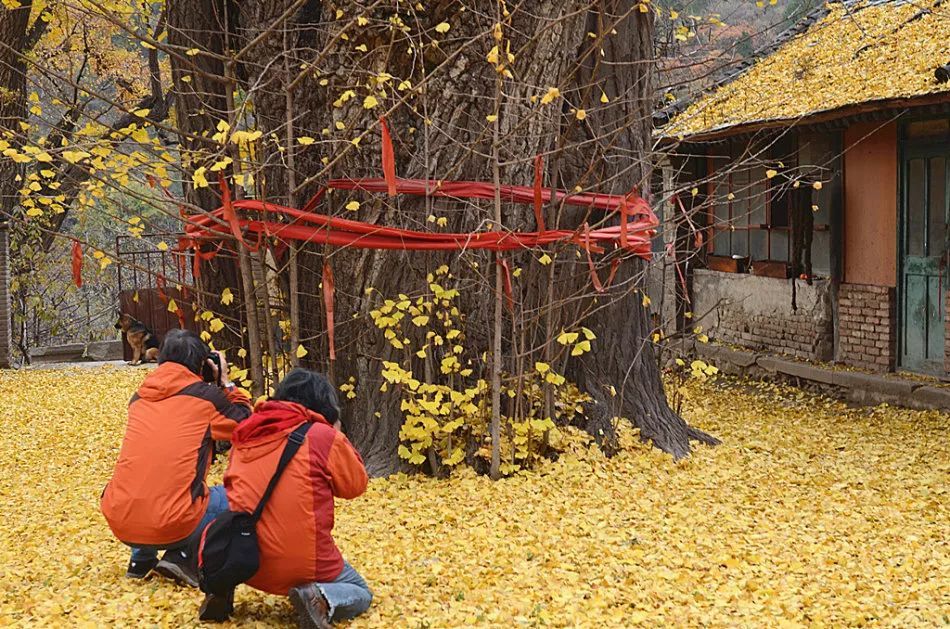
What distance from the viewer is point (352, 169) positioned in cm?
762

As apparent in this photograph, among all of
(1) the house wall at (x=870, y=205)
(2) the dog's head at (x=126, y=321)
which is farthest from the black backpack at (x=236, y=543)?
(2) the dog's head at (x=126, y=321)

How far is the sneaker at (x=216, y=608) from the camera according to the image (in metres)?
4.59

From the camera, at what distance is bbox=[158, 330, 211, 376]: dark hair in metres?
4.98

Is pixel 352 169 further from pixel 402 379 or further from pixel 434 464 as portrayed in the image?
pixel 434 464

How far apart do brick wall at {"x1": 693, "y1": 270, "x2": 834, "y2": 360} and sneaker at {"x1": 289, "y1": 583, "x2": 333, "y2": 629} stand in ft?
30.4

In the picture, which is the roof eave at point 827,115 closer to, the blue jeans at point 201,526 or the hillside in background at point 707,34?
the hillside in background at point 707,34

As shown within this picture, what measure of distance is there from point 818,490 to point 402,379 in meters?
2.93

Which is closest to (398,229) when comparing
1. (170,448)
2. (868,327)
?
(170,448)

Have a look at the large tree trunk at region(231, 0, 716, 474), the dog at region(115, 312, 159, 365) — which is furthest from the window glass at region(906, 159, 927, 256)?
the dog at region(115, 312, 159, 365)

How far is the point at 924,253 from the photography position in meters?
11.9

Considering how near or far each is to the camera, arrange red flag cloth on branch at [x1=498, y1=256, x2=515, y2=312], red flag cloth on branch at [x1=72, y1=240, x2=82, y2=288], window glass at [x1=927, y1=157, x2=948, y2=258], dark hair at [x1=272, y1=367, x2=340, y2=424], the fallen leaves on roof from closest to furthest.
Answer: dark hair at [x1=272, y1=367, x2=340, y2=424]
red flag cloth on branch at [x1=498, y1=256, x2=515, y2=312]
red flag cloth on branch at [x1=72, y1=240, x2=82, y2=288]
the fallen leaves on roof
window glass at [x1=927, y1=157, x2=948, y2=258]

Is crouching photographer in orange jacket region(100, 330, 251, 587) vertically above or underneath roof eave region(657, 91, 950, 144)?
underneath

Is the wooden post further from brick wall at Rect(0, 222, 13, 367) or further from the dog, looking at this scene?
brick wall at Rect(0, 222, 13, 367)

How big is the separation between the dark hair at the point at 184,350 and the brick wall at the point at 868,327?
9.35m
